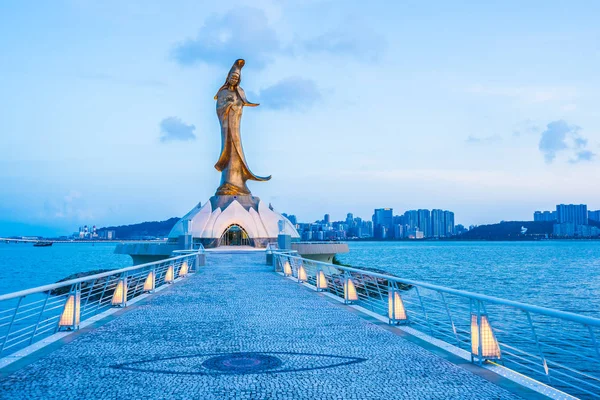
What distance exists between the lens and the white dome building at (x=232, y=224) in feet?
126

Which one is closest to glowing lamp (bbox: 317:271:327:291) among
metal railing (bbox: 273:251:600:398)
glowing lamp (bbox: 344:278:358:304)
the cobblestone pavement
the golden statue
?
metal railing (bbox: 273:251:600:398)

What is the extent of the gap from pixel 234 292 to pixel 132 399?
8482 millimetres

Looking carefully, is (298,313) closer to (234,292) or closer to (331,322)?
(331,322)

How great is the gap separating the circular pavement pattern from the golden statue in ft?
118

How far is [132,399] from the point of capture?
443cm

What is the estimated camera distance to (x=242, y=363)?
571 centimetres

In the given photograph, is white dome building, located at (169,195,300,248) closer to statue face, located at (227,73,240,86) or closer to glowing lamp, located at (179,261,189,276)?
statue face, located at (227,73,240,86)

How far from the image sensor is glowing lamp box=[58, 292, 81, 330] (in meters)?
7.64

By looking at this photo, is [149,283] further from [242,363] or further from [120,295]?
[242,363]

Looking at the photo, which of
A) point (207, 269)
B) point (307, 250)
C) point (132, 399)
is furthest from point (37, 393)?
point (307, 250)

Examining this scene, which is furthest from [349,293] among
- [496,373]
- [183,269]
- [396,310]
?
[183,269]

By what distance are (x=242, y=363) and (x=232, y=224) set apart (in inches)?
1322

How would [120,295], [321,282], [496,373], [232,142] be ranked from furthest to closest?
1. [232,142]
2. [321,282]
3. [120,295]
4. [496,373]

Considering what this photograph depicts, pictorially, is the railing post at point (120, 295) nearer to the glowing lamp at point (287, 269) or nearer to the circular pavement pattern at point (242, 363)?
the circular pavement pattern at point (242, 363)
